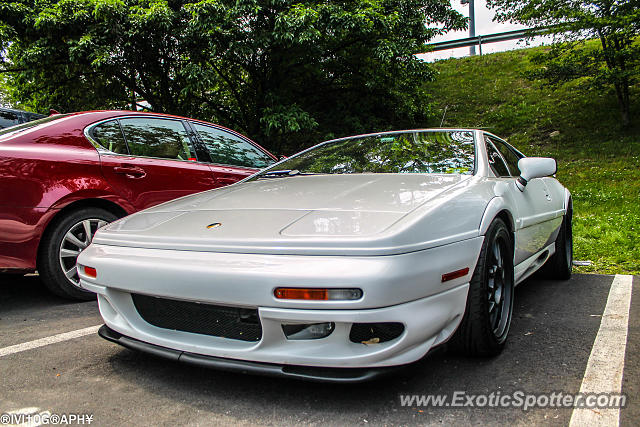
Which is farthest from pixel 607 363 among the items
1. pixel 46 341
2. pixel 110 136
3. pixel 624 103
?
pixel 624 103

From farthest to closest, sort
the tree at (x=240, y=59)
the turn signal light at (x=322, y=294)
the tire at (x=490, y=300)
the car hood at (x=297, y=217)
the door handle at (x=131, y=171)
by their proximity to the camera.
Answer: the tree at (x=240, y=59) < the door handle at (x=131, y=171) < the tire at (x=490, y=300) < the car hood at (x=297, y=217) < the turn signal light at (x=322, y=294)

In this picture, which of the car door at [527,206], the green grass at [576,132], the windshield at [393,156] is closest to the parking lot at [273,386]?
the car door at [527,206]

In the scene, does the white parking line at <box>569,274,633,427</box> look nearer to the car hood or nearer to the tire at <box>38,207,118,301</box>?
the car hood

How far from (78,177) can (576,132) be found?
1219 cm

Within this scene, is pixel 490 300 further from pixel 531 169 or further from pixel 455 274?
pixel 531 169

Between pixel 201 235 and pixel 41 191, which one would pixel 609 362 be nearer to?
pixel 201 235

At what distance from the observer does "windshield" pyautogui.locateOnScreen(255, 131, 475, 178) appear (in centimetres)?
285

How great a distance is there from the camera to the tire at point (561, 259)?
4086mm

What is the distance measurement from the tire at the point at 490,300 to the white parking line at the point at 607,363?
16.1 inches

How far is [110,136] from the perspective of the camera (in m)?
3.74

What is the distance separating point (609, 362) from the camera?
7.35ft

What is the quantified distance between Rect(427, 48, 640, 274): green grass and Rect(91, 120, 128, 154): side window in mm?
4401

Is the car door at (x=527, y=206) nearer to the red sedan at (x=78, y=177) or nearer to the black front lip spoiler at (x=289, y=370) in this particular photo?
the black front lip spoiler at (x=289, y=370)

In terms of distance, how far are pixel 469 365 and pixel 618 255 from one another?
11.9ft
